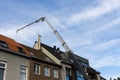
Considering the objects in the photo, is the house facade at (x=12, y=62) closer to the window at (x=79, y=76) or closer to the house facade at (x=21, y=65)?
the house facade at (x=21, y=65)

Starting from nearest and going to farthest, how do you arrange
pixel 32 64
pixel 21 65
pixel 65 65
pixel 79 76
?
pixel 21 65 < pixel 32 64 < pixel 65 65 < pixel 79 76

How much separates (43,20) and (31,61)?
10197 millimetres

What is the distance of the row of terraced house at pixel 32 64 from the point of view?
30586 millimetres

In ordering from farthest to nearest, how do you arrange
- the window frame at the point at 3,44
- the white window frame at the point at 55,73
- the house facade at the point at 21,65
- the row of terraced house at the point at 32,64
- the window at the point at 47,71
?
1. the white window frame at the point at 55,73
2. the window at the point at 47,71
3. the window frame at the point at 3,44
4. the row of terraced house at the point at 32,64
5. the house facade at the point at 21,65

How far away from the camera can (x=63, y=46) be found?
4366 centimetres

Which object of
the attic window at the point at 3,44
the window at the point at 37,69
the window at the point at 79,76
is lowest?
the window at the point at 79,76

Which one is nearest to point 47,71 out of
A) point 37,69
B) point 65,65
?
point 37,69

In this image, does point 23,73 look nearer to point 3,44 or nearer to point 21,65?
point 21,65

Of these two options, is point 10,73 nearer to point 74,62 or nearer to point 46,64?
point 46,64

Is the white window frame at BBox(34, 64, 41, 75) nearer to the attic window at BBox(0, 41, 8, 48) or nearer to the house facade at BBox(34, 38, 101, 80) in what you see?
the house facade at BBox(34, 38, 101, 80)

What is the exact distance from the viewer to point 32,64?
115ft

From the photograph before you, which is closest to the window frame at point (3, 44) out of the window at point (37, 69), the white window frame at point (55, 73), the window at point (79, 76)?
the window at point (37, 69)

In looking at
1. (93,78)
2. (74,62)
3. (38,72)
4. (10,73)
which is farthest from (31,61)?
(93,78)

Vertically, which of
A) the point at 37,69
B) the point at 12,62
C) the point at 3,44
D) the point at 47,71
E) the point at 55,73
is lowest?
the point at 55,73
